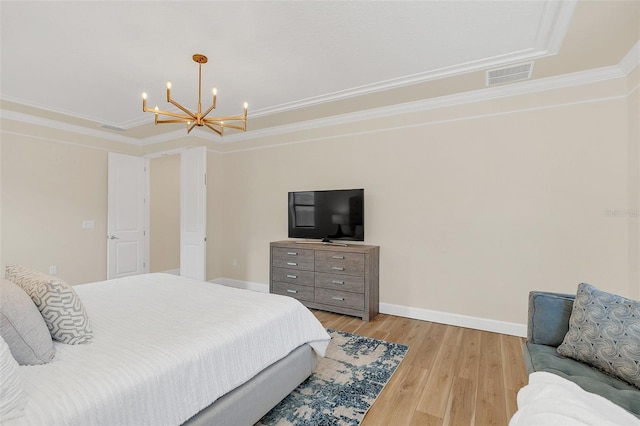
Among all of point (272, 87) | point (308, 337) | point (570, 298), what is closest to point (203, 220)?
point (272, 87)

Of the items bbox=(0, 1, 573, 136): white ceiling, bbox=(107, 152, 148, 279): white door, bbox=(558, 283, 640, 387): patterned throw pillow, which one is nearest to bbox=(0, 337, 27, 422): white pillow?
bbox=(0, 1, 573, 136): white ceiling

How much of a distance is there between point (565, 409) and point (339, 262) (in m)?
2.77

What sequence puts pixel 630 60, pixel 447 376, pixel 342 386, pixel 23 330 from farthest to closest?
pixel 630 60, pixel 447 376, pixel 342 386, pixel 23 330

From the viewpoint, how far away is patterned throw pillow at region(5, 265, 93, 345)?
58.5 inches

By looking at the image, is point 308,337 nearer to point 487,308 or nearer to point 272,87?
point 487,308

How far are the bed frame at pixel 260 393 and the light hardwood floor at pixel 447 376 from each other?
52 cm

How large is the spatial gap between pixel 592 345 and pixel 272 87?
330cm

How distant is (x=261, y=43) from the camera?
2.42 meters

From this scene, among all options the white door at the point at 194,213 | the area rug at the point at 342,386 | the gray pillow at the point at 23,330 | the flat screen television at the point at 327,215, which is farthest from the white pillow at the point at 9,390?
the white door at the point at 194,213

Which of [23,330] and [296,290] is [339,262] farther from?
[23,330]

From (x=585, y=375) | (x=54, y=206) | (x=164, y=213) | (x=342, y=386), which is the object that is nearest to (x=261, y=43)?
(x=342, y=386)

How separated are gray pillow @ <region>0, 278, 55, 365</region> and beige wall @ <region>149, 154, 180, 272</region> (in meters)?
5.07

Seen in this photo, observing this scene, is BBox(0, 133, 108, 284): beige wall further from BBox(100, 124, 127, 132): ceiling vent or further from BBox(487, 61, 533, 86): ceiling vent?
BBox(487, 61, 533, 86): ceiling vent

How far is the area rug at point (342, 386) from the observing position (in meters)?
1.87
